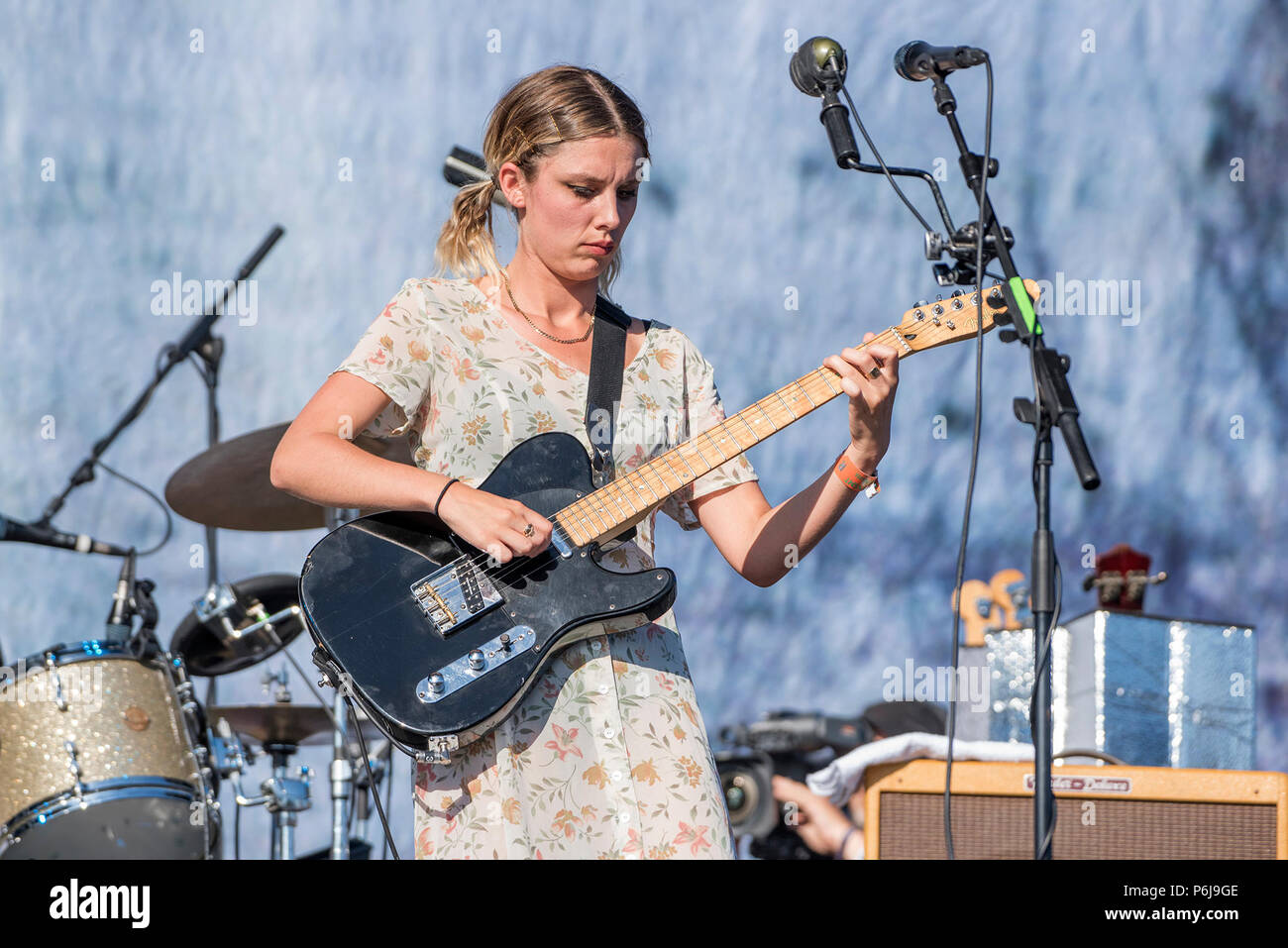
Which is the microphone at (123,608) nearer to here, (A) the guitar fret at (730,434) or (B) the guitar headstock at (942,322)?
(A) the guitar fret at (730,434)

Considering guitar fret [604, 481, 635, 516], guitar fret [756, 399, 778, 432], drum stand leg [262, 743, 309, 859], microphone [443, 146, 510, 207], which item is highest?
microphone [443, 146, 510, 207]

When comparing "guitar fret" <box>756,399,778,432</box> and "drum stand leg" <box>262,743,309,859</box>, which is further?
"drum stand leg" <box>262,743,309,859</box>

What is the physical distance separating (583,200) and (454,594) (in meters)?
0.61

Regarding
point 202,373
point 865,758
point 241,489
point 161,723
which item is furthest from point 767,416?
point 202,373

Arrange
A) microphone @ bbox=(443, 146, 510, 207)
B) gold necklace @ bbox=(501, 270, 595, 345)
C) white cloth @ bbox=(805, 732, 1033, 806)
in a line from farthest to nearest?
white cloth @ bbox=(805, 732, 1033, 806) < microphone @ bbox=(443, 146, 510, 207) < gold necklace @ bbox=(501, 270, 595, 345)

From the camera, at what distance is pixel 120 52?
5.02 meters

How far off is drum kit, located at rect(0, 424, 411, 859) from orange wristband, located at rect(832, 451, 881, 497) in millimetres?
1364

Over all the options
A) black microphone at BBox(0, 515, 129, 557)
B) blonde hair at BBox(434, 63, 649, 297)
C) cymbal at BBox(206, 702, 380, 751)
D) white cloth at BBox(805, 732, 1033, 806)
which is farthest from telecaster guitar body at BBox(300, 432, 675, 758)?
cymbal at BBox(206, 702, 380, 751)

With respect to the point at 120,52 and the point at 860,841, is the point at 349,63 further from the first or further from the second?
the point at 860,841

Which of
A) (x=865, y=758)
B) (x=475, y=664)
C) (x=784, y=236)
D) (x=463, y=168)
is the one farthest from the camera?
(x=784, y=236)

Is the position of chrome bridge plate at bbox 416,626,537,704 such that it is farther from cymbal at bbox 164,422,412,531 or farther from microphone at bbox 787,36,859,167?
cymbal at bbox 164,422,412,531

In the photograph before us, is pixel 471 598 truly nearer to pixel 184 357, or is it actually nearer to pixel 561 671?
pixel 561 671

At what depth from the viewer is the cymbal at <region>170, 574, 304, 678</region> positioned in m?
3.86

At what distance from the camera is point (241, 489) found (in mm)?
3760
